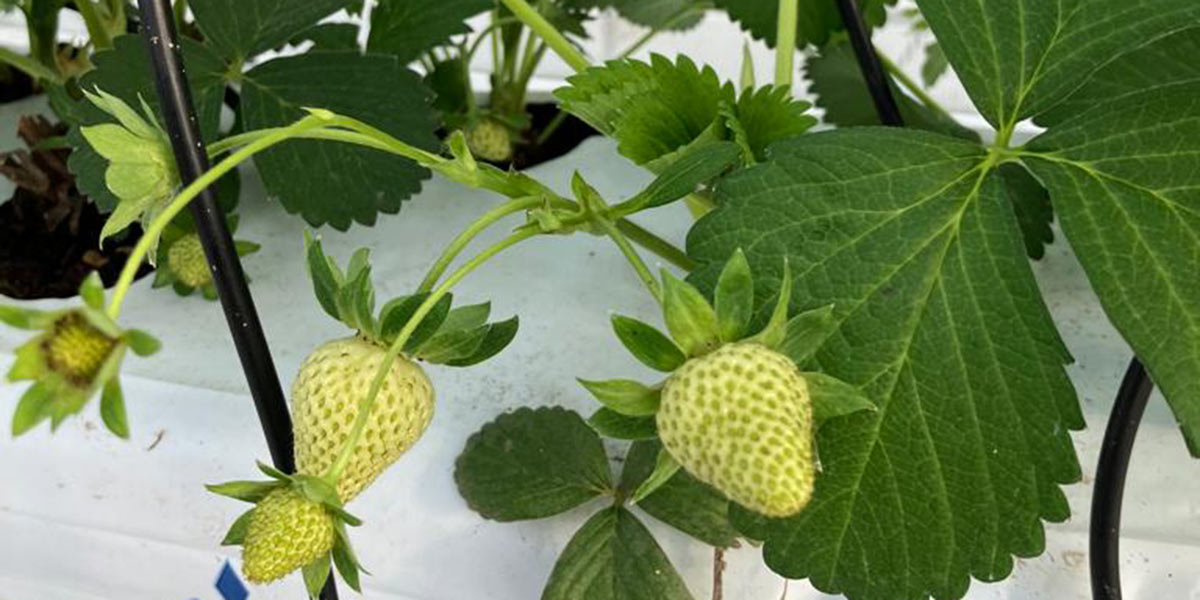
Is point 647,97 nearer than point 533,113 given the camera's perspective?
Yes

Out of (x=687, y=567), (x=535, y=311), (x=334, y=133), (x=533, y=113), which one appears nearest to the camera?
(x=334, y=133)

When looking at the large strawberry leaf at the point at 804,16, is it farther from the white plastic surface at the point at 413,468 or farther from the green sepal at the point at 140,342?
the green sepal at the point at 140,342

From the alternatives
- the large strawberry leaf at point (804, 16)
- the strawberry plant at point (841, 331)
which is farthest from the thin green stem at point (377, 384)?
the large strawberry leaf at point (804, 16)

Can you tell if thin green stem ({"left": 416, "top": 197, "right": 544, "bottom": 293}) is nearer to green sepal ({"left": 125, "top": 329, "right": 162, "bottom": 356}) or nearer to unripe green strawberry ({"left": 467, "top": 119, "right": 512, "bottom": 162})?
green sepal ({"left": 125, "top": 329, "right": 162, "bottom": 356})

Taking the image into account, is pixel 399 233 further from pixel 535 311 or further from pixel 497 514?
pixel 497 514

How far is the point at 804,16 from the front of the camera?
0.64m

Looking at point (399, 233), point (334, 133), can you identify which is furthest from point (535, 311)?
point (334, 133)

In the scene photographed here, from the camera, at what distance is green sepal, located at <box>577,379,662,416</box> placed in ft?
1.11

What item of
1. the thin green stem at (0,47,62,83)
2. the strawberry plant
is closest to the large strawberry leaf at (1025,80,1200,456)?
the strawberry plant

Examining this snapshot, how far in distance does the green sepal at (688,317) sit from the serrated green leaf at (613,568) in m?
0.13

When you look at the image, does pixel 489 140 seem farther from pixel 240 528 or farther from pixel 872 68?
pixel 240 528

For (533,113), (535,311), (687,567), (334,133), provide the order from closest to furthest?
(334,133), (687,567), (535,311), (533,113)

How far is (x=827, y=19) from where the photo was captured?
0.64 m

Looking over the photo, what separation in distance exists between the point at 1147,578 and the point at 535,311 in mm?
275
